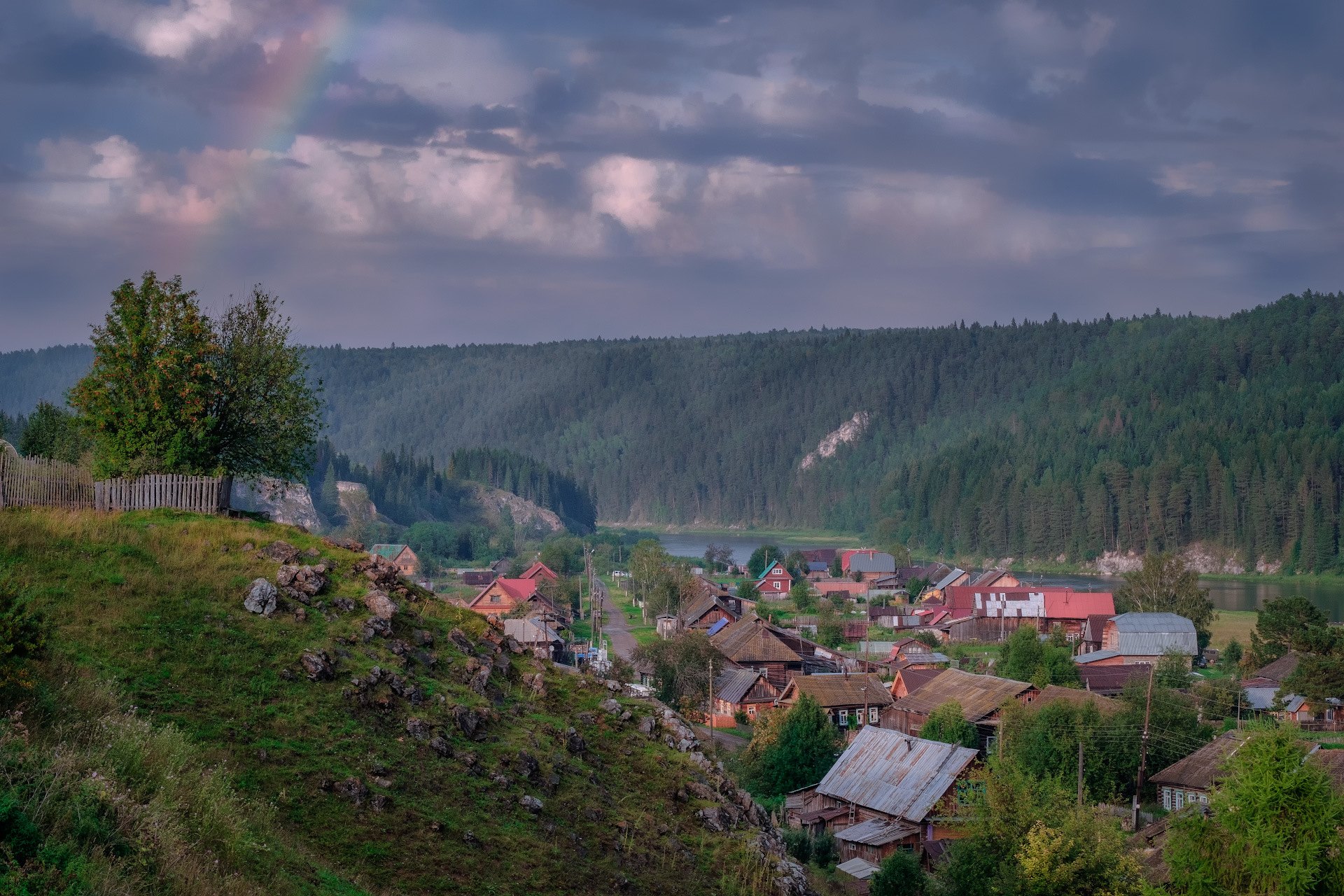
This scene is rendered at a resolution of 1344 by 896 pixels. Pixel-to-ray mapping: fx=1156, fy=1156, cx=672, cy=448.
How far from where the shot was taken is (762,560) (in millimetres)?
143875

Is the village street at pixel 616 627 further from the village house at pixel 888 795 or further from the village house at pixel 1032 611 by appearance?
the village house at pixel 1032 611

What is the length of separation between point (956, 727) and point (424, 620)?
99.2ft

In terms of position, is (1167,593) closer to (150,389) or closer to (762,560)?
(762,560)

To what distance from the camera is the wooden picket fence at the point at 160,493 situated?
958 inches

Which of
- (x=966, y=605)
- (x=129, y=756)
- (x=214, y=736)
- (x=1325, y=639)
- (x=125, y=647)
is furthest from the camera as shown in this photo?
(x=966, y=605)

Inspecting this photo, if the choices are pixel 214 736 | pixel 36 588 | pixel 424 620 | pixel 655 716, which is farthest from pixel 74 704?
pixel 655 716

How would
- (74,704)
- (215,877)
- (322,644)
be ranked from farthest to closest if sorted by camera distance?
(322,644), (74,704), (215,877)

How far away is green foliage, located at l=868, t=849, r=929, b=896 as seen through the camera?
99.0ft

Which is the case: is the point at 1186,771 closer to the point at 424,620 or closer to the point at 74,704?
the point at 424,620

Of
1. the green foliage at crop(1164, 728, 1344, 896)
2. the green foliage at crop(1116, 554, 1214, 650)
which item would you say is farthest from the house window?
the green foliage at crop(1116, 554, 1214, 650)

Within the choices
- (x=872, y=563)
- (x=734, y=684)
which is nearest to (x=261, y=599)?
(x=734, y=684)

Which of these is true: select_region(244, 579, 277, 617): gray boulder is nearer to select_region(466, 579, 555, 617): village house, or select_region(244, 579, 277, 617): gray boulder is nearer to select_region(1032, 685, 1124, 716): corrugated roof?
select_region(1032, 685, 1124, 716): corrugated roof

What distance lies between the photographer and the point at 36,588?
18.9 m

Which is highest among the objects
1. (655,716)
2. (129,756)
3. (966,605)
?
(129,756)
